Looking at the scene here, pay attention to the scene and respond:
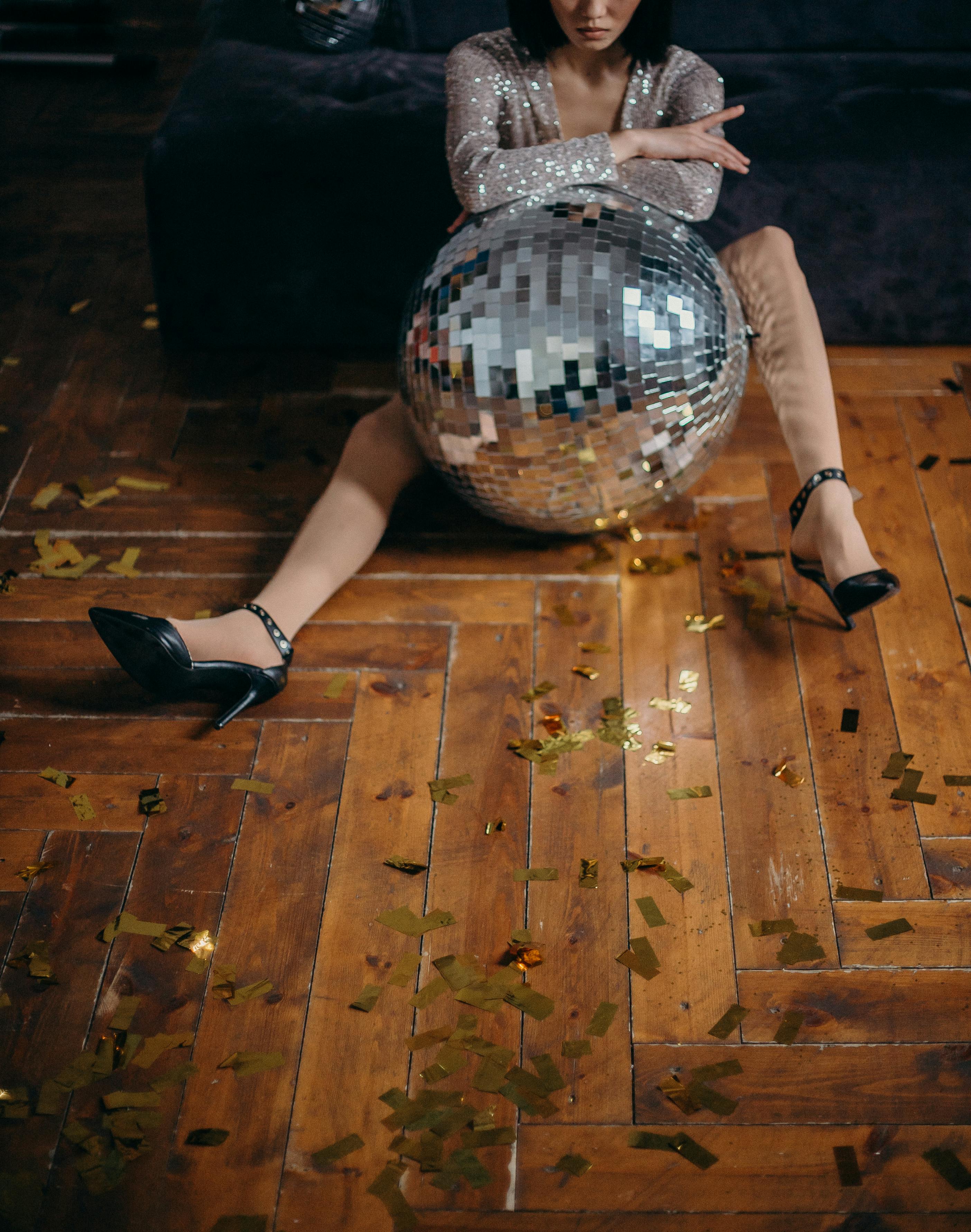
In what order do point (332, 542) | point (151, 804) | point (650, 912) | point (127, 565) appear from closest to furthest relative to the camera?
point (650, 912), point (151, 804), point (332, 542), point (127, 565)

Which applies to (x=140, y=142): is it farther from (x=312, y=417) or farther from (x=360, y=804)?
(x=360, y=804)

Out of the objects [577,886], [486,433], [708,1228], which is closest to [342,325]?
[486,433]

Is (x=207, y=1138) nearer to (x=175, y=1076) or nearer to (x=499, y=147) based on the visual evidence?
(x=175, y=1076)

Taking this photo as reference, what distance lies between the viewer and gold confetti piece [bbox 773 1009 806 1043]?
3.98 feet

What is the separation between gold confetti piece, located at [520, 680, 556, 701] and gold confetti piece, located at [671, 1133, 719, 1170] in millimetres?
625

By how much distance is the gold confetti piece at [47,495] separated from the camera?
74.7 inches

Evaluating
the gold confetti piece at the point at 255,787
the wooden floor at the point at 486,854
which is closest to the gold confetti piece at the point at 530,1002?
the wooden floor at the point at 486,854

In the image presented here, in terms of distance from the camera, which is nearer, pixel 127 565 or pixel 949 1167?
pixel 949 1167

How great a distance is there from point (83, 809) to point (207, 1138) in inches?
19.2

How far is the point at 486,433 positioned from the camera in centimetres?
144

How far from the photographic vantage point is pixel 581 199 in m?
1.46

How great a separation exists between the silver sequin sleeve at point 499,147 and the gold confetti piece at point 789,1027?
110 centimetres

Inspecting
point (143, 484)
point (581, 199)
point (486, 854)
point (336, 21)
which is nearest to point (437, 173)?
point (336, 21)

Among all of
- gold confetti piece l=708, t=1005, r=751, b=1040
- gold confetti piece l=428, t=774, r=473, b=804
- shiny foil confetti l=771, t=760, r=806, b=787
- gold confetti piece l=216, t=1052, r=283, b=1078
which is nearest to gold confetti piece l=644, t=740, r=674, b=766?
shiny foil confetti l=771, t=760, r=806, b=787
